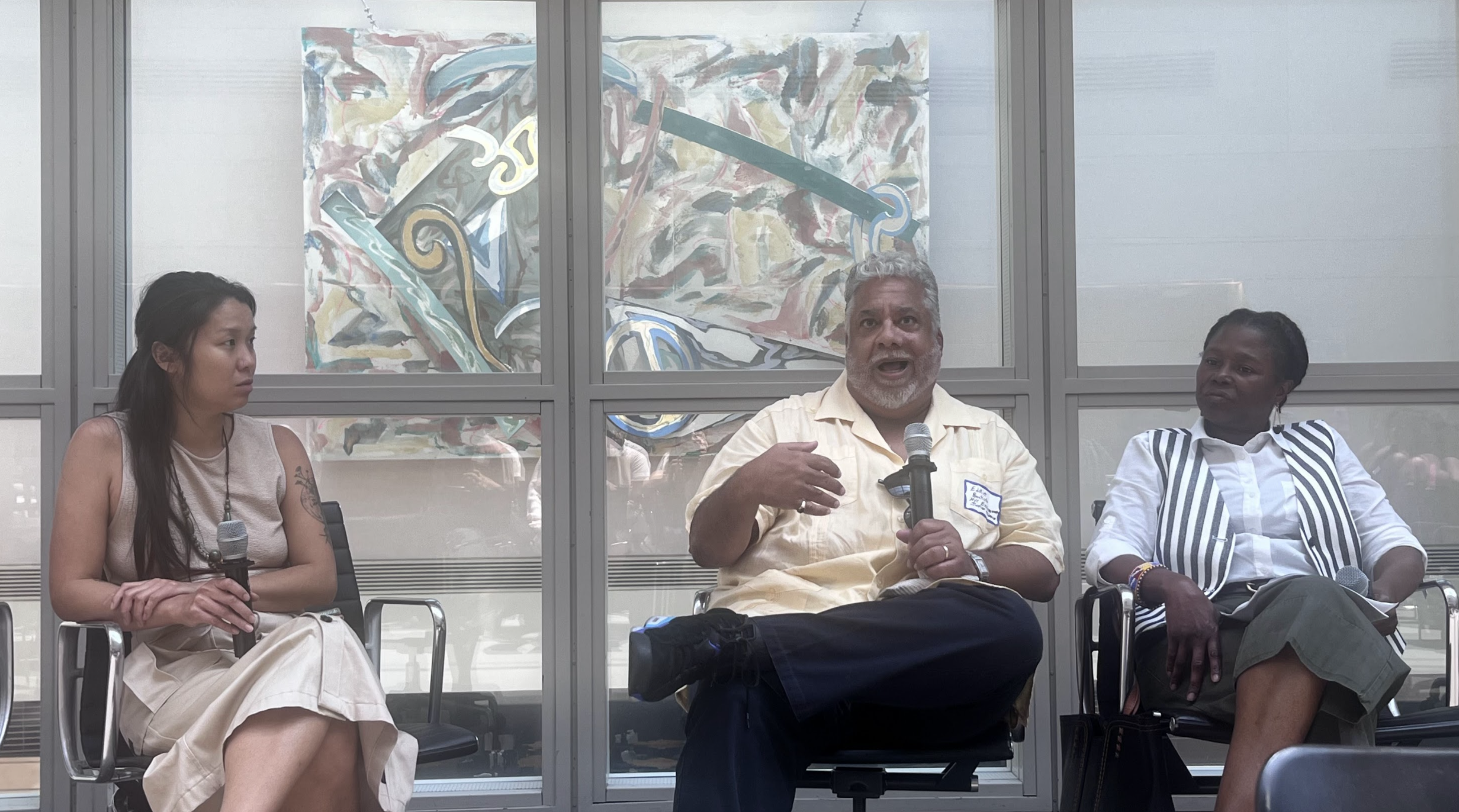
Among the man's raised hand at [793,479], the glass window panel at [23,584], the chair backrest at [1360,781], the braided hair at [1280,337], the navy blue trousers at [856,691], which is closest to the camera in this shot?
the chair backrest at [1360,781]

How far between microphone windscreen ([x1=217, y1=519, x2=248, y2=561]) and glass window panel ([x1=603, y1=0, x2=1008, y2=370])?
1412 millimetres

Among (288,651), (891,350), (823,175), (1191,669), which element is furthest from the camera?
(823,175)

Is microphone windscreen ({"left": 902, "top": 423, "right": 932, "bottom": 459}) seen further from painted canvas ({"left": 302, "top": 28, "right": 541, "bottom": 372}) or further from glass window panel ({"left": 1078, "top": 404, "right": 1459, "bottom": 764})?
painted canvas ({"left": 302, "top": 28, "right": 541, "bottom": 372})

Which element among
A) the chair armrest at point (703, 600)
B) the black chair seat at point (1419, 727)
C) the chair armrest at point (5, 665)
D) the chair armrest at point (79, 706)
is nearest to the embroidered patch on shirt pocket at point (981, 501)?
the chair armrest at point (703, 600)

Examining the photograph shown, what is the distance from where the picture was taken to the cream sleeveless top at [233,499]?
8.39 ft

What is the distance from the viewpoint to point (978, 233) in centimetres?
367

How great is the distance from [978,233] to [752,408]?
89 cm

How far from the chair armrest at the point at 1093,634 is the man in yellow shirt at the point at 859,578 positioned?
0.14 metres

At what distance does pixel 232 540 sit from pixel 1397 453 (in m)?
3.28

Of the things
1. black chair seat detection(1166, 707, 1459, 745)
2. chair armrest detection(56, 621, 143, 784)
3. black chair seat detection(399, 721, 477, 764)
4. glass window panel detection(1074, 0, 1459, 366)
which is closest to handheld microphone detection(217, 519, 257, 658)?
chair armrest detection(56, 621, 143, 784)

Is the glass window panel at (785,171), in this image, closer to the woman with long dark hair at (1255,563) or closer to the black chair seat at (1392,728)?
the woman with long dark hair at (1255,563)

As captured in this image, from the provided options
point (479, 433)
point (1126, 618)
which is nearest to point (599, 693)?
point (479, 433)

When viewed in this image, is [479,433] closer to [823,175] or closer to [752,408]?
[752,408]

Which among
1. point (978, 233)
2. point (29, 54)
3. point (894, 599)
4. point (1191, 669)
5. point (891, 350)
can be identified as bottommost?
point (1191, 669)
